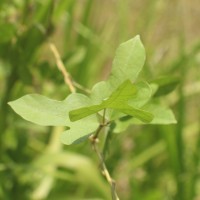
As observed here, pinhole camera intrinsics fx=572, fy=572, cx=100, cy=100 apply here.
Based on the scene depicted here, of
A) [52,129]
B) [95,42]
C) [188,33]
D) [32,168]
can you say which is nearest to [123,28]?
[95,42]

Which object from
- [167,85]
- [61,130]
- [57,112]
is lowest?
[61,130]

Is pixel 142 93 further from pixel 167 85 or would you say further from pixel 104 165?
pixel 167 85

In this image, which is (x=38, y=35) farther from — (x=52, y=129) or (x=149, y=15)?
(x=149, y=15)

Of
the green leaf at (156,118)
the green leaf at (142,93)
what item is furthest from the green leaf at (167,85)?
the green leaf at (142,93)

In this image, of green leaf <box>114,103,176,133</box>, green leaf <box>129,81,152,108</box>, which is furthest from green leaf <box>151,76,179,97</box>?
green leaf <box>129,81,152,108</box>

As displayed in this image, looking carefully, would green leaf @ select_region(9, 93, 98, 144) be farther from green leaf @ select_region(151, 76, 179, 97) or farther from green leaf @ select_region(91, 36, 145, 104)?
green leaf @ select_region(151, 76, 179, 97)

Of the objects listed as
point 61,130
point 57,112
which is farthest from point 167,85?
point 61,130
